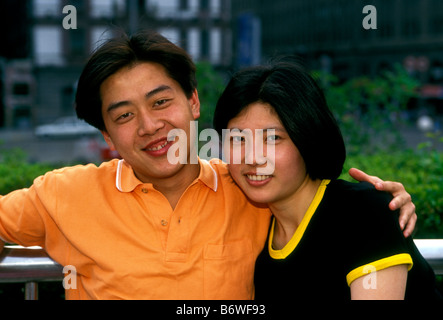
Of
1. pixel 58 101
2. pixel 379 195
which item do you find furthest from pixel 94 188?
pixel 58 101

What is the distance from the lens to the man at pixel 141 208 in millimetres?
2018

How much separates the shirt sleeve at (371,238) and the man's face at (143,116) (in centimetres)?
73

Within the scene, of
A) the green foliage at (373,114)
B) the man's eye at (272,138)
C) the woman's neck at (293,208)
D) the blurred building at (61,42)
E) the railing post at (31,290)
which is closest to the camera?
the man's eye at (272,138)

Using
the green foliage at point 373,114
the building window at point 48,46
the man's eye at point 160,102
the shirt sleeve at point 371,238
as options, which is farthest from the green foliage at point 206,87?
the building window at point 48,46

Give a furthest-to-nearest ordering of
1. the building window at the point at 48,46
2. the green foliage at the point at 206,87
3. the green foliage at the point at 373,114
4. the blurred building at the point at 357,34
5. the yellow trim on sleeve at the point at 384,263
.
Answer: the blurred building at the point at 357,34
the building window at the point at 48,46
the green foliage at the point at 206,87
the green foliage at the point at 373,114
the yellow trim on sleeve at the point at 384,263

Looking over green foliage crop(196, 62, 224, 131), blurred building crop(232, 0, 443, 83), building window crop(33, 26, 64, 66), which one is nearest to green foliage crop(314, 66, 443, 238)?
green foliage crop(196, 62, 224, 131)

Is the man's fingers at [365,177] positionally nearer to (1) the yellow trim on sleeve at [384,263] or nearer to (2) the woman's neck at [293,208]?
(2) the woman's neck at [293,208]

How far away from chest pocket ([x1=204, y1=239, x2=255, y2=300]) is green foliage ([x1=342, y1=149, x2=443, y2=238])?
3.71 ft

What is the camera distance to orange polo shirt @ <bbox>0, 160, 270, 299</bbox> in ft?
6.59

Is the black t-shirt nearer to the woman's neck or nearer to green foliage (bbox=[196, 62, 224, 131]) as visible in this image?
the woman's neck

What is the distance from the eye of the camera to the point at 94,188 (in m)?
2.14

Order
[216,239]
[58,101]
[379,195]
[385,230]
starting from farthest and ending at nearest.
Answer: [58,101] < [216,239] < [379,195] < [385,230]

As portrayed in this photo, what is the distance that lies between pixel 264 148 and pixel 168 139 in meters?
0.40

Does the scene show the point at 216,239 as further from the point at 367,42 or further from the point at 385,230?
the point at 367,42
